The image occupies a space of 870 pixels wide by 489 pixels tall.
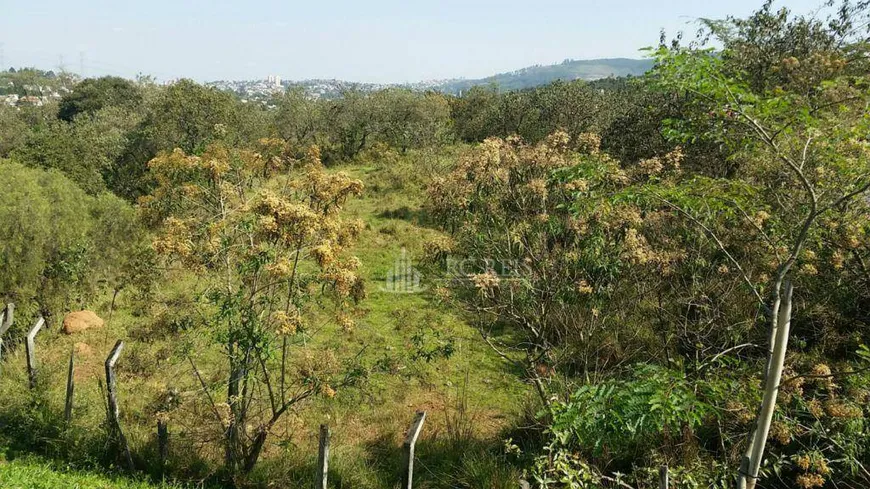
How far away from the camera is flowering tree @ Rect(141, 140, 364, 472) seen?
4.98 metres

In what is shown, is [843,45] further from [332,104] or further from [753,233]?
[332,104]

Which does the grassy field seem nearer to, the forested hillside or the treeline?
the forested hillside

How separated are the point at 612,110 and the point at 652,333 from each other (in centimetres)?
1746

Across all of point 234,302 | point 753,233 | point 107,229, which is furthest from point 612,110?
point 234,302

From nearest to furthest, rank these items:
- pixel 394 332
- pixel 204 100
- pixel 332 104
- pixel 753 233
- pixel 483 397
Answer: pixel 753 233, pixel 483 397, pixel 394 332, pixel 204 100, pixel 332 104

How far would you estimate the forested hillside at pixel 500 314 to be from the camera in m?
3.76

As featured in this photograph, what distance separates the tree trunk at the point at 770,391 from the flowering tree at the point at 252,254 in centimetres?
369

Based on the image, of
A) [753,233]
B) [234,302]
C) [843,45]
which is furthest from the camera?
[843,45]

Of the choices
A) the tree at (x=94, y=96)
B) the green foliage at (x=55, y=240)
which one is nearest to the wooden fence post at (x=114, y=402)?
the green foliage at (x=55, y=240)

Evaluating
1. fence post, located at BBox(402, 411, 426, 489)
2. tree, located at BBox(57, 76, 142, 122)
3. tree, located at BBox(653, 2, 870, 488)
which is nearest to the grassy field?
fence post, located at BBox(402, 411, 426, 489)

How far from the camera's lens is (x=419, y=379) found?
379 inches

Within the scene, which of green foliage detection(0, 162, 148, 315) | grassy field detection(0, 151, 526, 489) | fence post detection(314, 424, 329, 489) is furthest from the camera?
green foliage detection(0, 162, 148, 315)

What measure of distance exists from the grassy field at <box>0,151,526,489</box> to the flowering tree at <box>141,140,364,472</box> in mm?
395

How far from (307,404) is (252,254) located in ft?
11.6
